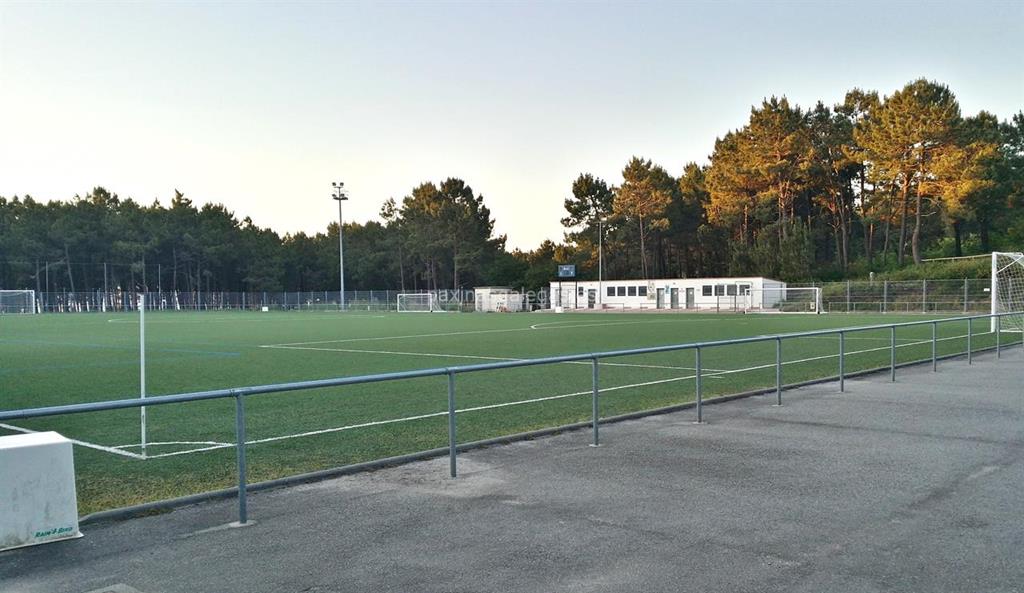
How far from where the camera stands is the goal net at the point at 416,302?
257 ft

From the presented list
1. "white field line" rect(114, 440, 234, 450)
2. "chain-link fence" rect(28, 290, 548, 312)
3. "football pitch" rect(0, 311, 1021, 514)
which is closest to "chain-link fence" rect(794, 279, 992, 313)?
"football pitch" rect(0, 311, 1021, 514)

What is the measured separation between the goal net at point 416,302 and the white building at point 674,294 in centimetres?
1185

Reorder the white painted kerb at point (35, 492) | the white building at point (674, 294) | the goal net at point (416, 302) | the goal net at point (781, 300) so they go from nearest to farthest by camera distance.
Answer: the white painted kerb at point (35, 492) < the goal net at point (781, 300) < the white building at point (674, 294) < the goal net at point (416, 302)

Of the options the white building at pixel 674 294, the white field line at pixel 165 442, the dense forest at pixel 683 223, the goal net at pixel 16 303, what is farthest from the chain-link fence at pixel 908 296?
the goal net at pixel 16 303

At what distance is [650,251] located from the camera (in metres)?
99.4

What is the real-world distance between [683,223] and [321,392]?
85.4 metres

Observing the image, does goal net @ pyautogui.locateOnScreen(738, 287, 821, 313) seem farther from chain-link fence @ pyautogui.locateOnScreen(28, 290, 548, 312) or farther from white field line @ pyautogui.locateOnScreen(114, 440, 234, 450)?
white field line @ pyautogui.locateOnScreen(114, 440, 234, 450)

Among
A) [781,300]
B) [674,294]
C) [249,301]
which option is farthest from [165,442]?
[249,301]

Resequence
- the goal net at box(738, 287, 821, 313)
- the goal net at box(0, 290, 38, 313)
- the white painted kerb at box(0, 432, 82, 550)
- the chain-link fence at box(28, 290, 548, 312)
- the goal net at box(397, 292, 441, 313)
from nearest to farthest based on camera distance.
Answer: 1. the white painted kerb at box(0, 432, 82, 550)
2. the goal net at box(738, 287, 821, 313)
3. the goal net at box(0, 290, 38, 313)
4. the goal net at box(397, 292, 441, 313)
5. the chain-link fence at box(28, 290, 548, 312)

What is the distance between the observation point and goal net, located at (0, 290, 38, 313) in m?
77.6

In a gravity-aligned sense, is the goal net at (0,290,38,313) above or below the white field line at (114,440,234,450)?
above

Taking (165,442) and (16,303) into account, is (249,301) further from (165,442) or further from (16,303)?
(165,442)

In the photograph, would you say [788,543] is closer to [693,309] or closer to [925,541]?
[925,541]

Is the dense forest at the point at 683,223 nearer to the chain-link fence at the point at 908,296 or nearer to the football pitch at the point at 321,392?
the chain-link fence at the point at 908,296
